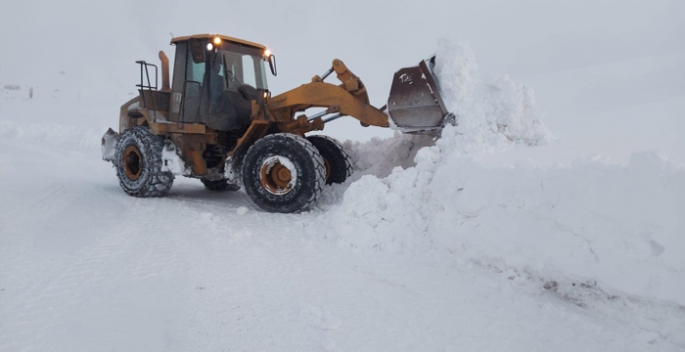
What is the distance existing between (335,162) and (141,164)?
3029mm

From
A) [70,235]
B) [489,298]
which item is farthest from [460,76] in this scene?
[70,235]

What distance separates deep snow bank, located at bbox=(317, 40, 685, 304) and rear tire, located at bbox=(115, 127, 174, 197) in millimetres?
3037

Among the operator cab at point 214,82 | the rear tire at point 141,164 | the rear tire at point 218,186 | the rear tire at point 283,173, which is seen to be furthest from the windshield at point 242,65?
the rear tire at point 218,186

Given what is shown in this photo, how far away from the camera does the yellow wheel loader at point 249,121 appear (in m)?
5.80

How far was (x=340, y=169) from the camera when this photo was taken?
6922 millimetres

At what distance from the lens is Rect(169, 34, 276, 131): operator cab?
6.64m

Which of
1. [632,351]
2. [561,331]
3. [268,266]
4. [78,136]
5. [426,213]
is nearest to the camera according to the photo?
[632,351]

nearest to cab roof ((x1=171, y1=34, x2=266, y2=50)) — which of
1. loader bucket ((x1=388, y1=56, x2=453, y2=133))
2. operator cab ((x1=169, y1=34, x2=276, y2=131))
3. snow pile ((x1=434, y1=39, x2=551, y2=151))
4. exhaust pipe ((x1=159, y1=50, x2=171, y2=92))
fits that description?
operator cab ((x1=169, y1=34, x2=276, y2=131))

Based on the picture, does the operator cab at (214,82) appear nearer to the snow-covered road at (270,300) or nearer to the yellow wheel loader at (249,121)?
the yellow wheel loader at (249,121)

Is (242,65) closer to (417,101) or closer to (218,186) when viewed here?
(218,186)

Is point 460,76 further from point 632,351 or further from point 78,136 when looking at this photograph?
point 78,136

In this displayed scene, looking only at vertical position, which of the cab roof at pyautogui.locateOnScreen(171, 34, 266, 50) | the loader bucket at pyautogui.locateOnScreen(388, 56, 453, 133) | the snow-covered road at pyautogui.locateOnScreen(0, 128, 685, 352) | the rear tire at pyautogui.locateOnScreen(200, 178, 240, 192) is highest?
the cab roof at pyautogui.locateOnScreen(171, 34, 266, 50)

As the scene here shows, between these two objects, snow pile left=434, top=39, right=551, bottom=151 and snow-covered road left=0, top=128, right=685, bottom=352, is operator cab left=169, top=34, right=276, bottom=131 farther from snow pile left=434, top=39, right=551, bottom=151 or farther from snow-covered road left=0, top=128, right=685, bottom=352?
snow pile left=434, top=39, right=551, bottom=151

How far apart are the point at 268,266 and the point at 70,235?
221 centimetres
